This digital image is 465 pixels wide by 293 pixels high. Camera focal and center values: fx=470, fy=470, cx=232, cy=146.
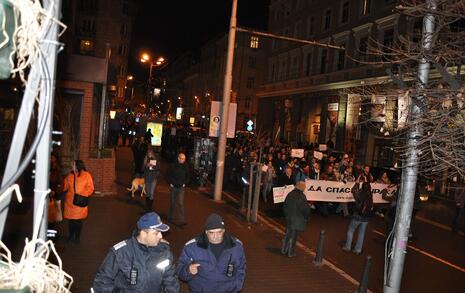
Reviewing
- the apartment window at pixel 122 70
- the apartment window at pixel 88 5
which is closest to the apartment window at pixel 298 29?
the apartment window at pixel 88 5

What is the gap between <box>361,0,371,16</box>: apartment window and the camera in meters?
37.4

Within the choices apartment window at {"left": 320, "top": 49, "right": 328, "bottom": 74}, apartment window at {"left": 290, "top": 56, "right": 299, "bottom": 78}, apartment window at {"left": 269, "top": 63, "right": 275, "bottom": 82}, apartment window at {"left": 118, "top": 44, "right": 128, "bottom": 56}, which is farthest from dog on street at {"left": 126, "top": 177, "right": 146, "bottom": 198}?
apartment window at {"left": 118, "top": 44, "right": 128, "bottom": 56}

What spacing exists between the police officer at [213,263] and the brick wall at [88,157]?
10876mm

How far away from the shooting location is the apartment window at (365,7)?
3741 cm

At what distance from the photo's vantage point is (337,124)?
130ft

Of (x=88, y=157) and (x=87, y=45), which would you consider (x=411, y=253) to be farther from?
(x=87, y=45)

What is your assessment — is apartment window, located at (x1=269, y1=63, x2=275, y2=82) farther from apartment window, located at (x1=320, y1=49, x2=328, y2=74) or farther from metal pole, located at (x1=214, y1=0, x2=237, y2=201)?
metal pole, located at (x1=214, y1=0, x2=237, y2=201)

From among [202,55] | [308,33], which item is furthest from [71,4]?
[202,55]

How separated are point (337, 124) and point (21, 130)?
3903 cm

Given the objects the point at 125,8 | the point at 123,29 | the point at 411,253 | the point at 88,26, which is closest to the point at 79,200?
the point at 411,253

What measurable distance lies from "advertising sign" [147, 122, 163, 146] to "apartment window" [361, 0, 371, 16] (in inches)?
736

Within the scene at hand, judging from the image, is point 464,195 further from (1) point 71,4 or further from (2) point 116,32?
(2) point 116,32

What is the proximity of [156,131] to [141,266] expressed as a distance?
30.0m

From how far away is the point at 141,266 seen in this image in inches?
173
